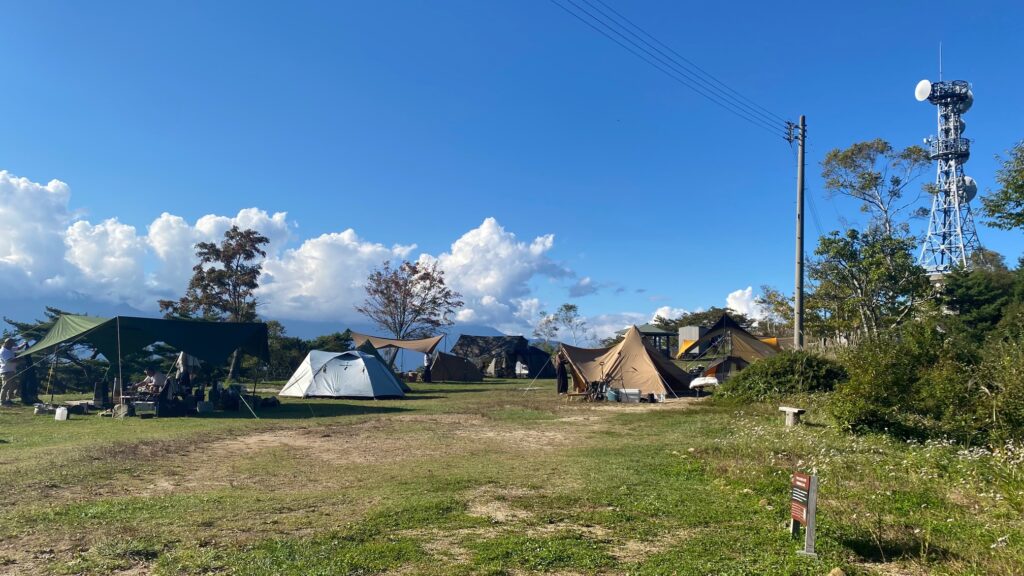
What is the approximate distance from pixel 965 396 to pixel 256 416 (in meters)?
14.8

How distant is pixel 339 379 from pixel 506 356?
22.0m

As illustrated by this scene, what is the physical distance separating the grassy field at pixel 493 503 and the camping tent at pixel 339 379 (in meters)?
9.02

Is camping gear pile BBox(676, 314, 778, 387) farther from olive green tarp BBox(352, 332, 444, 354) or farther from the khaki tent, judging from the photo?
olive green tarp BBox(352, 332, 444, 354)

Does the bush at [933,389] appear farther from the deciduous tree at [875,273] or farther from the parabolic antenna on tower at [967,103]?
the parabolic antenna on tower at [967,103]

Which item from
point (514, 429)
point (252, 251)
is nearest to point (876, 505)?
point (514, 429)

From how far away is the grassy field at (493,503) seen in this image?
16.9 feet

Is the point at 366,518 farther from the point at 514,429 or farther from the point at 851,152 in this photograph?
the point at 851,152

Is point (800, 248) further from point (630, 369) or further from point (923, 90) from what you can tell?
point (923, 90)

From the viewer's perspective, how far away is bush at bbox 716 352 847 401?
18.1m

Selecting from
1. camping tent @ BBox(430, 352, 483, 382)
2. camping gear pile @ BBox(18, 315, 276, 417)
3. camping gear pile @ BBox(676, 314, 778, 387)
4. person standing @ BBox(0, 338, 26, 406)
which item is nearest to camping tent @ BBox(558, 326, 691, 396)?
camping gear pile @ BBox(676, 314, 778, 387)

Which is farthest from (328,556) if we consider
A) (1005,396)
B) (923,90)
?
(923,90)

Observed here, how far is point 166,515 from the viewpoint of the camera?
650 centimetres

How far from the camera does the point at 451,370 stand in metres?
35.9

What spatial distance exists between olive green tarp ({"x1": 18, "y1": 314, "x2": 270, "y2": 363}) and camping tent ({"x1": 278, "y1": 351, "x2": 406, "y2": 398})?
3702 millimetres
